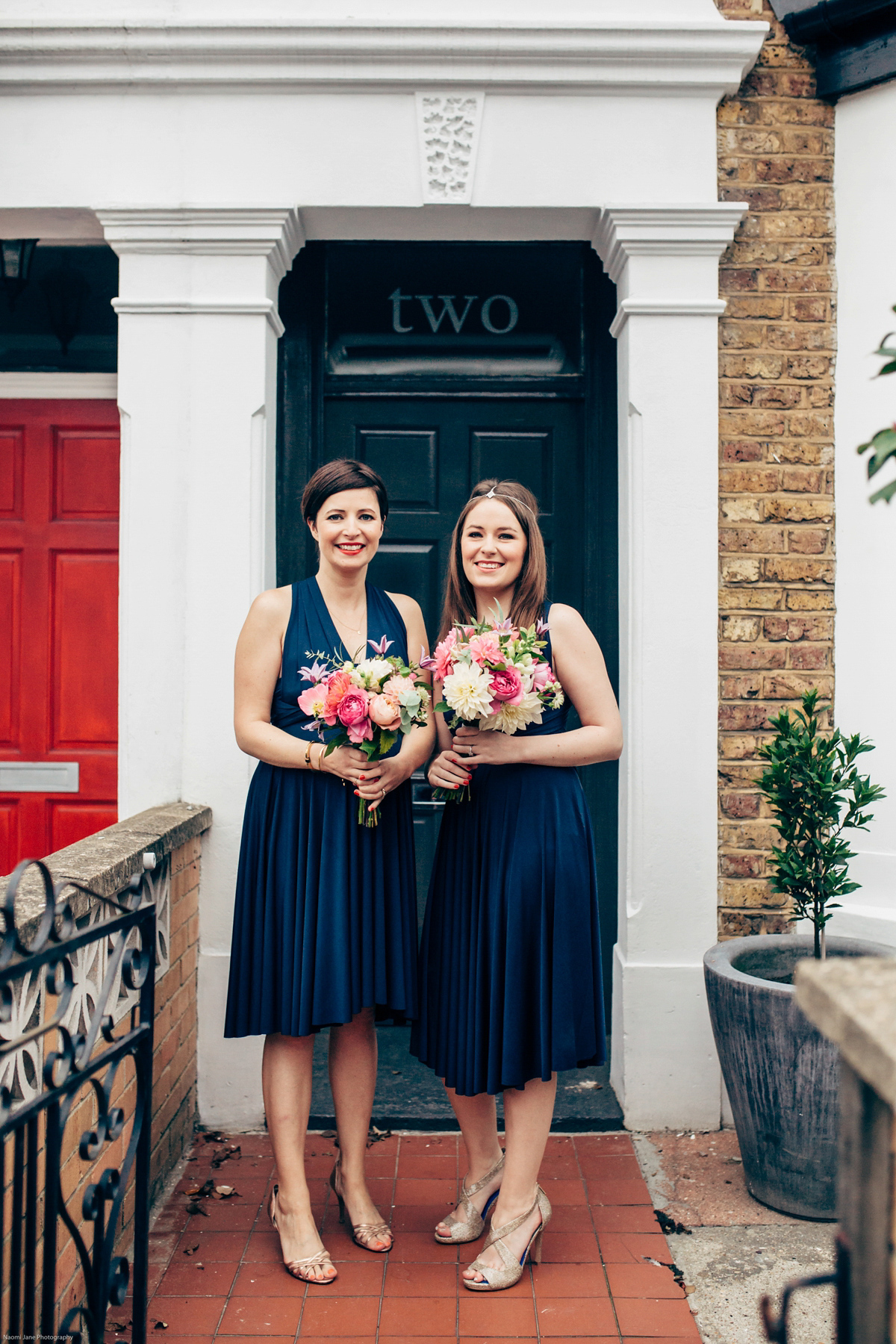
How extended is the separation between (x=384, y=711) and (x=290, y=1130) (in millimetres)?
1201

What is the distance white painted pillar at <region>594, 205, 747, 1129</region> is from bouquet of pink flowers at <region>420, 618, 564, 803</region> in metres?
1.18

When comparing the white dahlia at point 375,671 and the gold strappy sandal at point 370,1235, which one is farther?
the gold strappy sandal at point 370,1235

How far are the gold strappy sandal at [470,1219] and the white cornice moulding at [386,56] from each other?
3.53 meters

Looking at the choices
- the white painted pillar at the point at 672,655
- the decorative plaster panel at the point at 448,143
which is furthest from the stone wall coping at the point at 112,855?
the decorative plaster panel at the point at 448,143

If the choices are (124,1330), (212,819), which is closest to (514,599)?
(212,819)

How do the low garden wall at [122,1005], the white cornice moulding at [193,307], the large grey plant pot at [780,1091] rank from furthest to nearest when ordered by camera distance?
the white cornice moulding at [193,307] < the large grey plant pot at [780,1091] < the low garden wall at [122,1005]

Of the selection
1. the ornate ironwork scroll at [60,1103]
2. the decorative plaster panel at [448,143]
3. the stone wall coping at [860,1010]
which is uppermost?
the decorative plaster panel at [448,143]

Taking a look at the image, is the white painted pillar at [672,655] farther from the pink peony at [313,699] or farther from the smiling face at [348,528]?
the pink peony at [313,699]

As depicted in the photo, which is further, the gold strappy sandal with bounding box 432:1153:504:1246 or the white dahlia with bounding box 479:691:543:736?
the gold strappy sandal with bounding box 432:1153:504:1246

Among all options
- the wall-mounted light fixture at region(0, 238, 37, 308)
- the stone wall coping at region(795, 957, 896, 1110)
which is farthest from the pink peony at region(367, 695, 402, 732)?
the wall-mounted light fixture at region(0, 238, 37, 308)

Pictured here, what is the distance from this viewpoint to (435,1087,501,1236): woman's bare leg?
2.78m

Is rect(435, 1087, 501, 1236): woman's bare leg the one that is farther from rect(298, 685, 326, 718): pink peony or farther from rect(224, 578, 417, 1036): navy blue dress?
rect(298, 685, 326, 718): pink peony

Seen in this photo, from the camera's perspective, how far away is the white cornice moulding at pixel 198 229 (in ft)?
11.7

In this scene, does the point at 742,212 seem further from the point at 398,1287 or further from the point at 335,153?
the point at 398,1287
